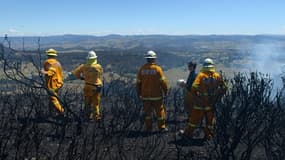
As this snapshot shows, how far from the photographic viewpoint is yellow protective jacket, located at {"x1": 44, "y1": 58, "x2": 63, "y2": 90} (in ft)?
29.3

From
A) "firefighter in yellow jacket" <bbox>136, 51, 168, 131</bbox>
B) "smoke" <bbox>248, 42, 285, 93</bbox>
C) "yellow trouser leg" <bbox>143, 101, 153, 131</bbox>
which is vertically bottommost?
Answer: "smoke" <bbox>248, 42, 285, 93</bbox>

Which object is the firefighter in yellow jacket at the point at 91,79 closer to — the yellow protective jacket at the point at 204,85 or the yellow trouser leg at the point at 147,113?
the yellow trouser leg at the point at 147,113

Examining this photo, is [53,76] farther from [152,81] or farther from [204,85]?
[204,85]

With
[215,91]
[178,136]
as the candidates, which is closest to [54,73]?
[178,136]

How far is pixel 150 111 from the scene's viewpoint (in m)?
8.41

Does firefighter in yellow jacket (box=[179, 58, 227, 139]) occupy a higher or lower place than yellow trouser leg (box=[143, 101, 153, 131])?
higher

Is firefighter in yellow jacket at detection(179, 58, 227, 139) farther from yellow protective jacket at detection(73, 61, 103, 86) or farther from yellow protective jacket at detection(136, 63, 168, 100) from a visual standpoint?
yellow protective jacket at detection(73, 61, 103, 86)

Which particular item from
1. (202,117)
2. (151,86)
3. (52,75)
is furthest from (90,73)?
(202,117)

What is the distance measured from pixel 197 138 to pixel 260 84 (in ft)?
8.57

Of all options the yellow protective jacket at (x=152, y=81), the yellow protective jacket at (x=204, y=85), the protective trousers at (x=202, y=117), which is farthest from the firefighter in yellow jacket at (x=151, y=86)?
the yellow protective jacket at (x=204, y=85)

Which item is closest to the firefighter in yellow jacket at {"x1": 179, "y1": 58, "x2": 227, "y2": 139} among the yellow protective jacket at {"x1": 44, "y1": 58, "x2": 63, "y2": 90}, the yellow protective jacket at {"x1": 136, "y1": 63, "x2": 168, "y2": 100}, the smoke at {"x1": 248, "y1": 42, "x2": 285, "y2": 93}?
the smoke at {"x1": 248, "y1": 42, "x2": 285, "y2": 93}

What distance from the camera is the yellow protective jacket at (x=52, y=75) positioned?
8.92 meters

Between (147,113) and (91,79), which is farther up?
(91,79)

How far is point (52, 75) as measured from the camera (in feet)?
29.2
